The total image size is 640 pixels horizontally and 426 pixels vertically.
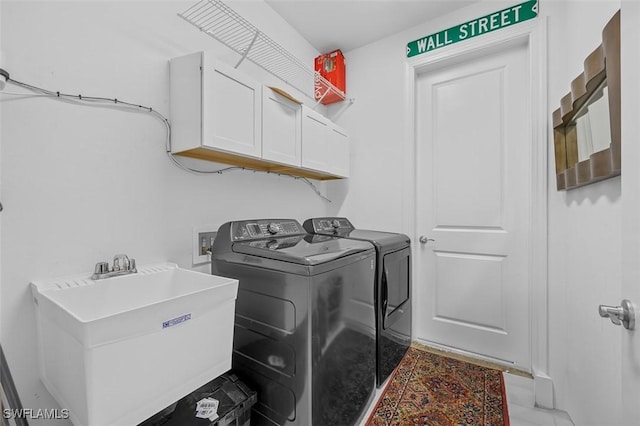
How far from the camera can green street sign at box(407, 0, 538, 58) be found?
2.02 meters

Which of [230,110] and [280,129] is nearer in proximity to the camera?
[230,110]

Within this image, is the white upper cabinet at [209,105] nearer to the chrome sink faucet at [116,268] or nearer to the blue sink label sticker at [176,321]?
the chrome sink faucet at [116,268]

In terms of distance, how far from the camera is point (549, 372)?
1.84 metres

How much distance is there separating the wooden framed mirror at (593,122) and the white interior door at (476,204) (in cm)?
41

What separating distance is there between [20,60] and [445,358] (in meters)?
2.98

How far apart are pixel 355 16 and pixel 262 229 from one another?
192cm

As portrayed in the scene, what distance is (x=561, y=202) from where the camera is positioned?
5.97 ft

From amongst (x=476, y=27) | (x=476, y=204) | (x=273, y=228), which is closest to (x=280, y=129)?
(x=273, y=228)

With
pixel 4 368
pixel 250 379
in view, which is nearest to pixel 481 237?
pixel 250 379

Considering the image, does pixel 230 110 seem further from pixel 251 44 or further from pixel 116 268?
pixel 116 268

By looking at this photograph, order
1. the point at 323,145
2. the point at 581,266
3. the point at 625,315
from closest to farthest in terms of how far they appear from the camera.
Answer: the point at 625,315 → the point at 581,266 → the point at 323,145

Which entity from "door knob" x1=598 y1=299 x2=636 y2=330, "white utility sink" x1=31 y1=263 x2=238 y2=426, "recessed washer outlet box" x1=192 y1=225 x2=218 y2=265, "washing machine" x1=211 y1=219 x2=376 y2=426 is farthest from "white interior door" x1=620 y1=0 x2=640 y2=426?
"recessed washer outlet box" x1=192 y1=225 x2=218 y2=265

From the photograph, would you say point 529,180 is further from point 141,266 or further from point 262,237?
point 141,266

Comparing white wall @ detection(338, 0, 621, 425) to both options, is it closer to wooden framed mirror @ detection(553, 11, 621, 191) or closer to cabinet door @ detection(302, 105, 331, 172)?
wooden framed mirror @ detection(553, 11, 621, 191)
